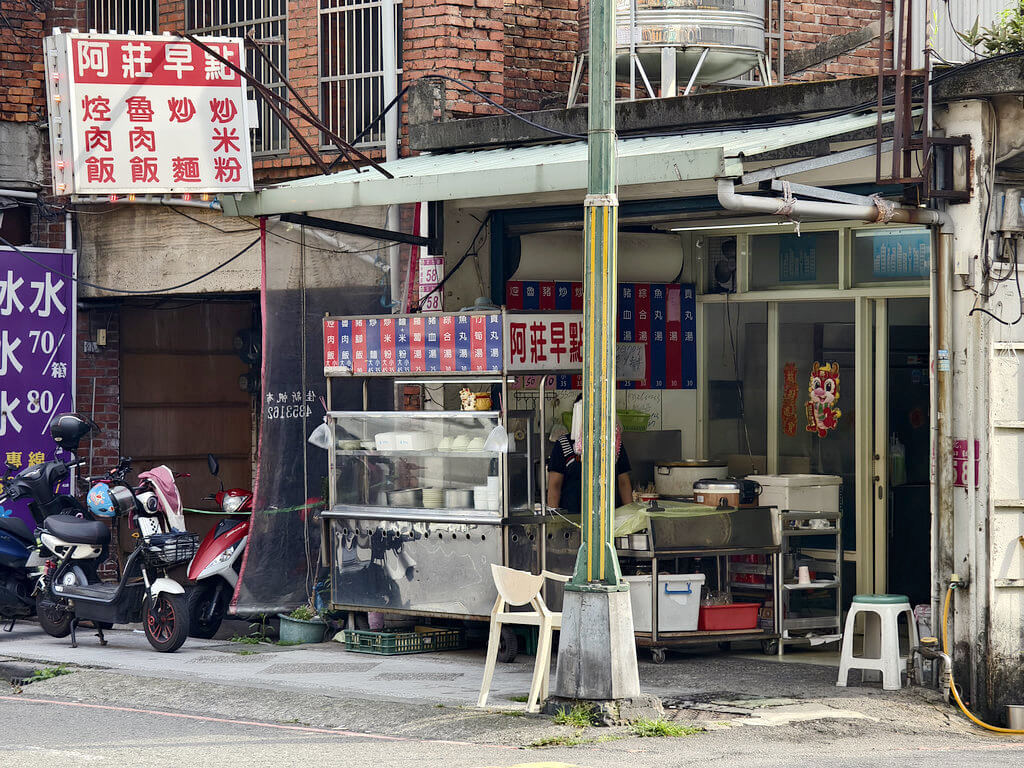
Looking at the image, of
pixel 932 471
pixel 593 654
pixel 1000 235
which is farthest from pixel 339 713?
pixel 1000 235

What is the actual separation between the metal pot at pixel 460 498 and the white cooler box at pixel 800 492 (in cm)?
239

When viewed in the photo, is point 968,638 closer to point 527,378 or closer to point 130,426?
point 527,378

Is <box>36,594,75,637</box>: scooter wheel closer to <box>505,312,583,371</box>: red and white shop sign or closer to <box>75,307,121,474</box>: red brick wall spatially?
<box>75,307,121,474</box>: red brick wall

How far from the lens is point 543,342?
1216 cm

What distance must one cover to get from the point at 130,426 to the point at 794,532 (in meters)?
7.63

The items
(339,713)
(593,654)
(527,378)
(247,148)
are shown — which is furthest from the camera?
(247,148)

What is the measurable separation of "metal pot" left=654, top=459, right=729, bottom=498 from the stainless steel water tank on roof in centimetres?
328

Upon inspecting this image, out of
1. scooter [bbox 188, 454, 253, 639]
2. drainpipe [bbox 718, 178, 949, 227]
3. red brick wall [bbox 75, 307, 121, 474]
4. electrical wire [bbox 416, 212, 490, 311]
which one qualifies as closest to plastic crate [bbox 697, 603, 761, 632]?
drainpipe [bbox 718, 178, 949, 227]

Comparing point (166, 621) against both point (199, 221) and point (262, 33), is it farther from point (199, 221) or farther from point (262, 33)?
point (262, 33)

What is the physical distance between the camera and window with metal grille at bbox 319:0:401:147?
566 inches

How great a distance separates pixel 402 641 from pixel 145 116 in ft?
16.2

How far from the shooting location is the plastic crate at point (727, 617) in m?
12.1

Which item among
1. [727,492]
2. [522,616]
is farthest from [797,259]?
[522,616]

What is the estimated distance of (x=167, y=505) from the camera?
12.9 m
